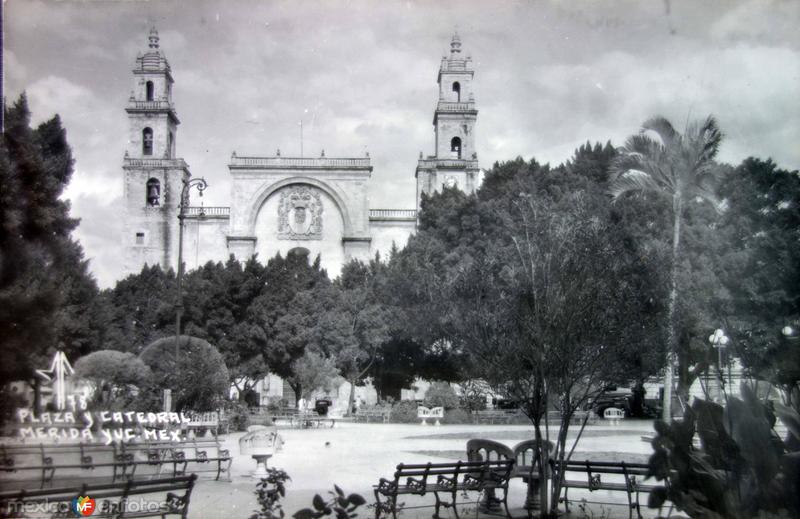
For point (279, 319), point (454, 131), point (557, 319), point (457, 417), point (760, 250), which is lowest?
point (457, 417)

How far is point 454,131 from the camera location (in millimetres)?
47188

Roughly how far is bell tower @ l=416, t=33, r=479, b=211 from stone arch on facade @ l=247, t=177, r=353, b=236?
16.5ft

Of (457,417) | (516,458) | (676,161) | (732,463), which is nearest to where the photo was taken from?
(732,463)

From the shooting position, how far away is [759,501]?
460 cm

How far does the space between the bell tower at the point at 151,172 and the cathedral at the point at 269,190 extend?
61 mm

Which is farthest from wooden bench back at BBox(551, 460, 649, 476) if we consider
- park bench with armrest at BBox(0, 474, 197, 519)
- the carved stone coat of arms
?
the carved stone coat of arms

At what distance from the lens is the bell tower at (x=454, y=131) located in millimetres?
46531

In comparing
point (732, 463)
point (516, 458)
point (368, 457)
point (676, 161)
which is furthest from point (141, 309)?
point (732, 463)

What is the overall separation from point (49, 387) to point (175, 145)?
3528 cm

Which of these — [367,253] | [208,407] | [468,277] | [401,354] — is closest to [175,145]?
[367,253]

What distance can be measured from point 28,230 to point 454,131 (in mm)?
39071

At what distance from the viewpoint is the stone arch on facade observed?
46.8 metres

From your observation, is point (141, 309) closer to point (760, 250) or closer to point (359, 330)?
point (359, 330)

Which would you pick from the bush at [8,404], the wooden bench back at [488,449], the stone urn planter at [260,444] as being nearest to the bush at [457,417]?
the stone urn planter at [260,444]
